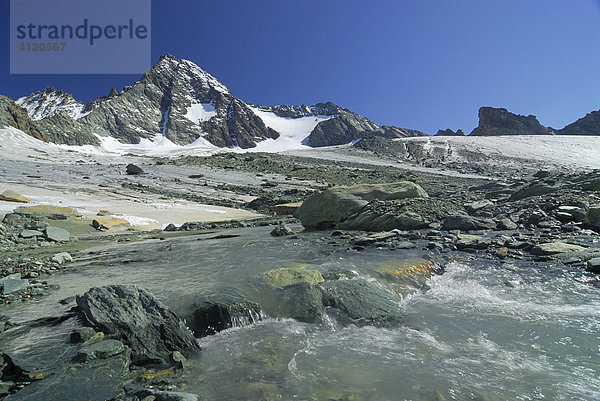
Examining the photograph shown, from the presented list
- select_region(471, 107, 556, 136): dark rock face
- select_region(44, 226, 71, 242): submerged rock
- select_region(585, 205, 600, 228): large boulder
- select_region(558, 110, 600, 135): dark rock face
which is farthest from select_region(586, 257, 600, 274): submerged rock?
select_region(471, 107, 556, 136): dark rock face

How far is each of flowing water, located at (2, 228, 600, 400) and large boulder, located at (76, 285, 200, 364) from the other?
34 centimetres

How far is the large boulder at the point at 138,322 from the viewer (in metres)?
3.42

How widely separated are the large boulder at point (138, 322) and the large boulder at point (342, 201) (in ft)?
29.6

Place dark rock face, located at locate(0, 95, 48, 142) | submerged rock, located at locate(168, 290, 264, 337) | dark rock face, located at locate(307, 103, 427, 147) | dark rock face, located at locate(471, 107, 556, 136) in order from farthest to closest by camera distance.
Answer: dark rock face, located at locate(307, 103, 427, 147)
dark rock face, located at locate(471, 107, 556, 136)
dark rock face, located at locate(0, 95, 48, 142)
submerged rock, located at locate(168, 290, 264, 337)

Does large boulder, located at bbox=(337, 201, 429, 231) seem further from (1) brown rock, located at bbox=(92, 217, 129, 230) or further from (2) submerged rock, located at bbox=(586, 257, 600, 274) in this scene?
(1) brown rock, located at bbox=(92, 217, 129, 230)

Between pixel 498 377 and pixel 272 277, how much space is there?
3654mm

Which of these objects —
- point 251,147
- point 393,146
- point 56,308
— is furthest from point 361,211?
point 251,147

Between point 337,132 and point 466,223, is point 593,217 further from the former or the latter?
point 337,132

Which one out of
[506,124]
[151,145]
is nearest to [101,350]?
[506,124]

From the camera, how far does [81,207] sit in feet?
58.9

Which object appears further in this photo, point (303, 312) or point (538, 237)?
point (538, 237)

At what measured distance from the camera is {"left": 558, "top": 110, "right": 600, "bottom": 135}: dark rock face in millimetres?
90688

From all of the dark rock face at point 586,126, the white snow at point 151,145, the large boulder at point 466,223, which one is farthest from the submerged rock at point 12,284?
the white snow at point 151,145

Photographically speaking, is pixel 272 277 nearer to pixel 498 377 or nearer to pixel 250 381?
pixel 250 381
